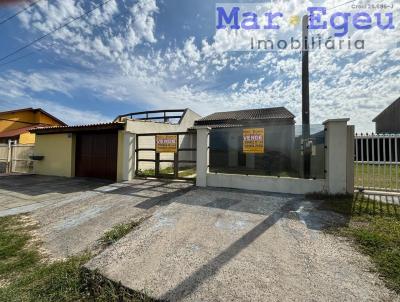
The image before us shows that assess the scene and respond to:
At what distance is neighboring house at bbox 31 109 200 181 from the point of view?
939 cm

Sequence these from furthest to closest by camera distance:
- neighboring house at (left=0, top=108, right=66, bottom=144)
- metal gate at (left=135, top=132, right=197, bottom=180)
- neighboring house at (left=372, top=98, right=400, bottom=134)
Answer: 1. neighboring house at (left=372, top=98, right=400, bottom=134)
2. neighboring house at (left=0, top=108, right=66, bottom=144)
3. metal gate at (left=135, top=132, right=197, bottom=180)

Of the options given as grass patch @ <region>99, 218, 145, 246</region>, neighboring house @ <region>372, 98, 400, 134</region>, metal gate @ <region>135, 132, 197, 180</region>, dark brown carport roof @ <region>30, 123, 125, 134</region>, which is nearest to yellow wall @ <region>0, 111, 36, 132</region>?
dark brown carport roof @ <region>30, 123, 125, 134</region>

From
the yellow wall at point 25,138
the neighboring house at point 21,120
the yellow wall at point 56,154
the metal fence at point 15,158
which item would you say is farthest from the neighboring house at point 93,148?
the neighboring house at point 21,120

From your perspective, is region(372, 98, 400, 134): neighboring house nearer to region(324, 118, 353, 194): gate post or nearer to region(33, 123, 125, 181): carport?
region(324, 118, 353, 194): gate post

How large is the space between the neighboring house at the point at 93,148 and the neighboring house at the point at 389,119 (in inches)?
1053

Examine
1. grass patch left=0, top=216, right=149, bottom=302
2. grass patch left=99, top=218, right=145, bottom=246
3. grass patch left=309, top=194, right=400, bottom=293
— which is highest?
grass patch left=309, top=194, right=400, bottom=293

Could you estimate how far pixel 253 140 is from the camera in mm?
6738

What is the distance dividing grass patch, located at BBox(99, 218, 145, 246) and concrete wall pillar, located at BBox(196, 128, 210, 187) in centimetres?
309

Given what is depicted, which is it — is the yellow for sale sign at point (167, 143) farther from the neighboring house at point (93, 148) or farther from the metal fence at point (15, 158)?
the metal fence at point (15, 158)

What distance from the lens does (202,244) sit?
141 inches

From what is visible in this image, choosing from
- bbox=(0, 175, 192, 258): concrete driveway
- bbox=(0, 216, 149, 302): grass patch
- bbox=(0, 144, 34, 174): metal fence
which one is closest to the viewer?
bbox=(0, 216, 149, 302): grass patch

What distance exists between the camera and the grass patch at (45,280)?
2.71 m

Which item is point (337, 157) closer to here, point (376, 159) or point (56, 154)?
point (376, 159)

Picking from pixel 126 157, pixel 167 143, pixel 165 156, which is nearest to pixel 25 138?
pixel 165 156
